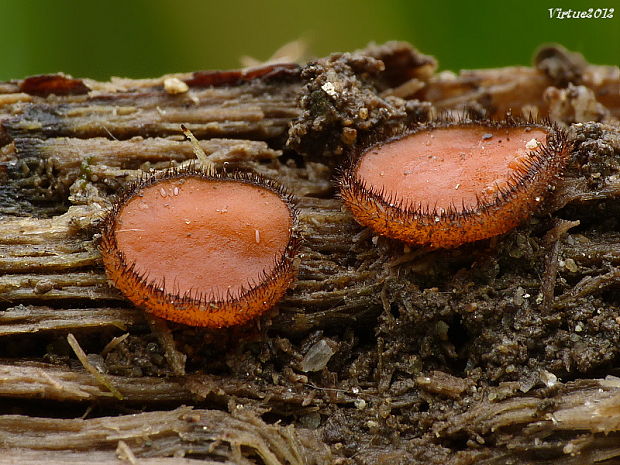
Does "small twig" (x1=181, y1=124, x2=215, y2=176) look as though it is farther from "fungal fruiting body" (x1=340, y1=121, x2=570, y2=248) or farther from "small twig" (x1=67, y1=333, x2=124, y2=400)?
"small twig" (x1=67, y1=333, x2=124, y2=400)

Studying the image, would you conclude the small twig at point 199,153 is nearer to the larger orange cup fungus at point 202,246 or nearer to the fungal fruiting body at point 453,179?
the larger orange cup fungus at point 202,246

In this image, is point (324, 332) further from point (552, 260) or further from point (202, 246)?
point (552, 260)

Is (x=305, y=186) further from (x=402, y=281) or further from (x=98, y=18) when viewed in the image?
(x=98, y=18)

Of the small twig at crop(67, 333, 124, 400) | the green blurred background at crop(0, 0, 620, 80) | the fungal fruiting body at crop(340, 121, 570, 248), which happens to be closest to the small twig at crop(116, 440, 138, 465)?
the small twig at crop(67, 333, 124, 400)

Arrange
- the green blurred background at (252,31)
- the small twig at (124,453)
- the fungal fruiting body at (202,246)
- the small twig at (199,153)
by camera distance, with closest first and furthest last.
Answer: the small twig at (124,453)
the fungal fruiting body at (202,246)
the small twig at (199,153)
the green blurred background at (252,31)

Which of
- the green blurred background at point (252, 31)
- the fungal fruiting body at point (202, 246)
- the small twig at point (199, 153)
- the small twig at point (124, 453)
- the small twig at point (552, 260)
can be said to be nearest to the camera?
the small twig at point (124, 453)

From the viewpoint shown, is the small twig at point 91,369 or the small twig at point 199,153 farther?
the small twig at point 199,153

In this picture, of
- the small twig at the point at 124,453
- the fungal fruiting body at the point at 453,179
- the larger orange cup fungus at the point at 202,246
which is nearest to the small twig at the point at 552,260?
the fungal fruiting body at the point at 453,179

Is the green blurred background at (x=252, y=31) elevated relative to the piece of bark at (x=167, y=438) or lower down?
elevated
